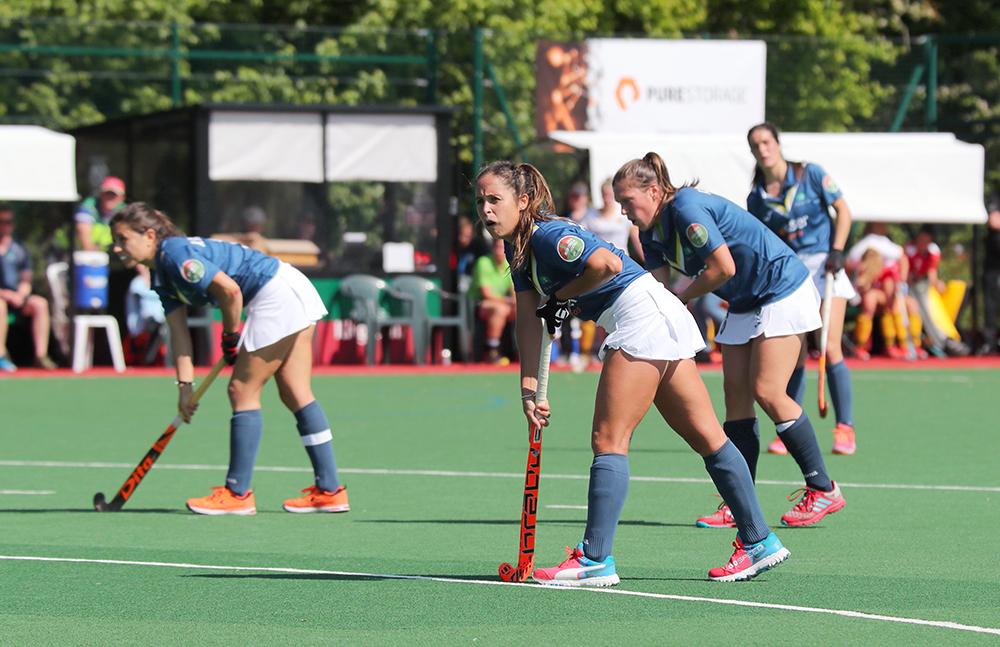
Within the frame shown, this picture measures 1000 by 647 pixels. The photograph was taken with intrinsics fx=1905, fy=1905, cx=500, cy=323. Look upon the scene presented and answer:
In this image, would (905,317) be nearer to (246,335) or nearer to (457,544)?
(246,335)

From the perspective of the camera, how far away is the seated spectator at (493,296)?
21.3 metres

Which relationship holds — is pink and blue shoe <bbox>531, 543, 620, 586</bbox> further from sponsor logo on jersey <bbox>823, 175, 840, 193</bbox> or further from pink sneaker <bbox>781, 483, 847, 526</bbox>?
sponsor logo on jersey <bbox>823, 175, 840, 193</bbox>

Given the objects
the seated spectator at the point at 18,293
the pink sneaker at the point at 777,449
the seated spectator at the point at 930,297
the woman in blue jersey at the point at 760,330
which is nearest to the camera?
the woman in blue jersey at the point at 760,330

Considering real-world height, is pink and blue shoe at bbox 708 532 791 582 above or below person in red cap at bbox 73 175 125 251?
below

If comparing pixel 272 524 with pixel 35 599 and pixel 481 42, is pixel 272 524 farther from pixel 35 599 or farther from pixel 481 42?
pixel 481 42

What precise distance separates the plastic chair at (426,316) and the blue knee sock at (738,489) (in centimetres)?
1429

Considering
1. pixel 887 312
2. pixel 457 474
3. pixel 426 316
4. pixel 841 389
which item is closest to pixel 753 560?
pixel 457 474

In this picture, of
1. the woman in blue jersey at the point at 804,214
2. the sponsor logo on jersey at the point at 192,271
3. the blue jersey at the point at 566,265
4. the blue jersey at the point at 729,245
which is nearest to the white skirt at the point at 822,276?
the woman in blue jersey at the point at 804,214

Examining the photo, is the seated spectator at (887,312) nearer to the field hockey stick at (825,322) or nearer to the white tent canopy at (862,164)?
the white tent canopy at (862,164)

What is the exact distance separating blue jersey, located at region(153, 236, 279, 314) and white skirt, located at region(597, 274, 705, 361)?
8.95ft

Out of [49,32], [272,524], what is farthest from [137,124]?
[272,524]

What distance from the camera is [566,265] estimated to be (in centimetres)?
703

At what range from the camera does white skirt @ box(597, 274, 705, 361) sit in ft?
23.5

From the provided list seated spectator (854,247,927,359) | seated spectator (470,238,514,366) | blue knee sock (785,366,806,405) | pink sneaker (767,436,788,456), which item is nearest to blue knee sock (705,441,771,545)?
blue knee sock (785,366,806,405)
